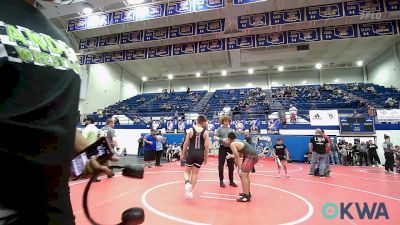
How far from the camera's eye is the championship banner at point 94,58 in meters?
16.5

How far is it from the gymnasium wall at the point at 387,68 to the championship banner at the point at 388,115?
350 inches

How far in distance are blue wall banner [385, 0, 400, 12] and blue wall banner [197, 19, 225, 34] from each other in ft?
25.9

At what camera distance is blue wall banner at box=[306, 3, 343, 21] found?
37.7 feet

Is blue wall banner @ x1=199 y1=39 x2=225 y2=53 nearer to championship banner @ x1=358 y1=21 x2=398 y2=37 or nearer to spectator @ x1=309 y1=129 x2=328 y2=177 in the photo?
championship banner @ x1=358 y1=21 x2=398 y2=37

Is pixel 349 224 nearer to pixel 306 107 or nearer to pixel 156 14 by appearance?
pixel 156 14

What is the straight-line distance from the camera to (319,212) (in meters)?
4.29

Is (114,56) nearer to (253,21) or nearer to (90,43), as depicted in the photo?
(90,43)

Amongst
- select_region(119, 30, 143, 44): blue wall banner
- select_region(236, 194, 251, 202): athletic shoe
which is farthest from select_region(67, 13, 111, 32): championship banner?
select_region(236, 194, 251, 202): athletic shoe

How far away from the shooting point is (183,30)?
1441 cm

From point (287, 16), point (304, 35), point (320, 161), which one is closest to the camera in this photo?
point (320, 161)

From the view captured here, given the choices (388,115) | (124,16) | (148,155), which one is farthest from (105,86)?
(388,115)

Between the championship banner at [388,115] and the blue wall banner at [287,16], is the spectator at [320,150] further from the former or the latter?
the championship banner at [388,115]

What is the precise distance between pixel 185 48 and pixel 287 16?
251 inches

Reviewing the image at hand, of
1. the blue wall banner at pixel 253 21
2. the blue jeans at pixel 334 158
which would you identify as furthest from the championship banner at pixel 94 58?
the blue jeans at pixel 334 158
